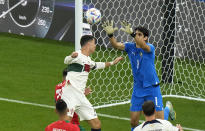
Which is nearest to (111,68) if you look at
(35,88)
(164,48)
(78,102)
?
(164,48)

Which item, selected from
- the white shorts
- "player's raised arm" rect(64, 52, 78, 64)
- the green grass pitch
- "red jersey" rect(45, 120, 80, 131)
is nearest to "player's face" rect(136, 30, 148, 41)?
"player's raised arm" rect(64, 52, 78, 64)

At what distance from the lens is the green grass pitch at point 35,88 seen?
11.0m

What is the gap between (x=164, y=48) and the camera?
13836 mm

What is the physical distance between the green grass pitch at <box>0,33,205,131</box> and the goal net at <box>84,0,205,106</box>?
0.89 meters

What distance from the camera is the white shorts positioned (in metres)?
9.31

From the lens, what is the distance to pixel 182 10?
48.6 feet

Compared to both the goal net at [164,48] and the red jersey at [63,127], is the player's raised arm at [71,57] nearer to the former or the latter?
the red jersey at [63,127]

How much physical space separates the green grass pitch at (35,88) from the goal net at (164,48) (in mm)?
889

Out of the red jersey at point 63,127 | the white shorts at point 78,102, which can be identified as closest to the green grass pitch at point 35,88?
the white shorts at point 78,102

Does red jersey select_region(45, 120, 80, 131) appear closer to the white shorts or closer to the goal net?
the white shorts

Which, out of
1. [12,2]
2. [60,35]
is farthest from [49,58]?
[12,2]

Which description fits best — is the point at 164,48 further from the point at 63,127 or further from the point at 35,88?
the point at 63,127

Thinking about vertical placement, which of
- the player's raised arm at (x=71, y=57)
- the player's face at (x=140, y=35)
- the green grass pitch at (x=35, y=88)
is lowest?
the green grass pitch at (x=35, y=88)

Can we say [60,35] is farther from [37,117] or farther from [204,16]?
[37,117]
